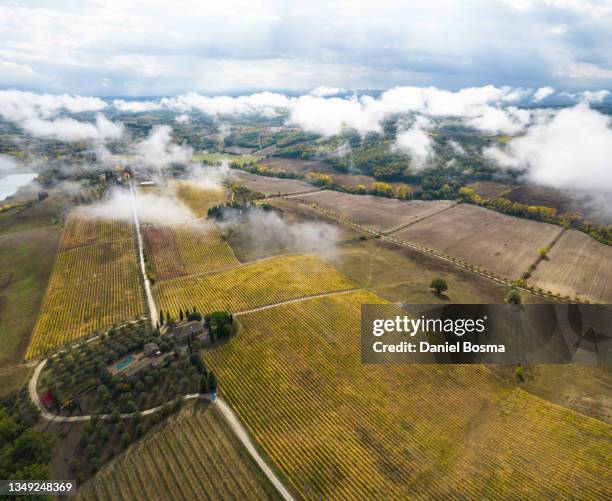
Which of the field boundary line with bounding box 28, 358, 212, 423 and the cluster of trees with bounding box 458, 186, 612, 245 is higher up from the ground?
the cluster of trees with bounding box 458, 186, 612, 245

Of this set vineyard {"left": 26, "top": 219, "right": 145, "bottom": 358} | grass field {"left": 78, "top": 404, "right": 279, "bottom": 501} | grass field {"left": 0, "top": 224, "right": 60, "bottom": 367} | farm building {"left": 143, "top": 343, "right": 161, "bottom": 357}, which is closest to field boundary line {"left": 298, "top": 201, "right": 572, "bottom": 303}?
vineyard {"left": 26, "top": 219, "right": 145, "bottom": 358}

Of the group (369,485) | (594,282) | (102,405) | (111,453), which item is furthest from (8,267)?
(594,282)

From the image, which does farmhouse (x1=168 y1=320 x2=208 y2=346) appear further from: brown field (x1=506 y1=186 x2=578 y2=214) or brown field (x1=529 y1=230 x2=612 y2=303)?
brown field (x1=506 y1=186 x2=578 y2=214)

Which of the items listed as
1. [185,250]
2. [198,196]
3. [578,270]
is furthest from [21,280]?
[578,270]

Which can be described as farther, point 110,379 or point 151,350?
point 151,350

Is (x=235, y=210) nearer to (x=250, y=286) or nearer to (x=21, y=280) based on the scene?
(x=250, y=286)

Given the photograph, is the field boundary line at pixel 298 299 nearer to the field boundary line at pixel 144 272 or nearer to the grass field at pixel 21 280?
the field boundary line at pixel 144 272
